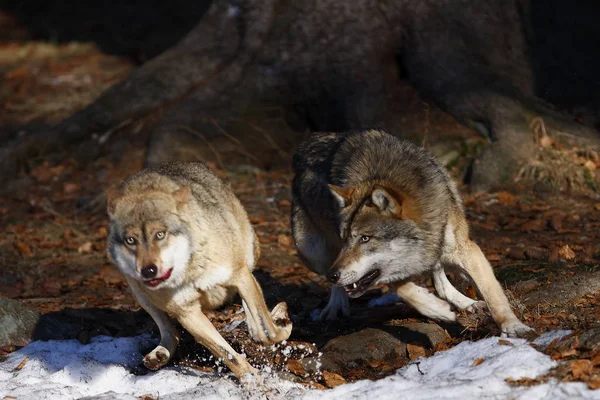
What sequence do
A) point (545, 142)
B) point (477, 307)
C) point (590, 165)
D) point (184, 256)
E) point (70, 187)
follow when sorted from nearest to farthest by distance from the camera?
point (184, 256)
point (477, 307)
point (590, 165)
point (545, 142)
point (70, 187)

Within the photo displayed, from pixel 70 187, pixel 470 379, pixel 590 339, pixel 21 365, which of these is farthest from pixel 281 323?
Answer: pixel 70 187

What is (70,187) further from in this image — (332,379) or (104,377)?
(332,379)

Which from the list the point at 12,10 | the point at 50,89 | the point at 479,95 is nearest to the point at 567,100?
the point at 479,95

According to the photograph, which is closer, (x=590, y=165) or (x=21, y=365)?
(x=21, y=365)

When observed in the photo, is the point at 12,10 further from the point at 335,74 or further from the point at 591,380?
the point at 591,380

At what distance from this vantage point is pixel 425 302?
660 cm

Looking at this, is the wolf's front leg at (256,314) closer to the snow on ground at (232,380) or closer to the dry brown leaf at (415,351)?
the snow on ground at (232,380)

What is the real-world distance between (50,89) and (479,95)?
11243mm

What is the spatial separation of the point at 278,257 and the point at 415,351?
3309mm

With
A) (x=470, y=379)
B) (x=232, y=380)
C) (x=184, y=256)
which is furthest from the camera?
(x=232, y=380)

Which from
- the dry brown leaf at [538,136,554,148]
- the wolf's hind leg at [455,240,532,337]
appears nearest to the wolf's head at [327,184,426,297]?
the wolf's hind leg at [455,240,532,337]

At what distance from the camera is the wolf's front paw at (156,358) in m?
6.42

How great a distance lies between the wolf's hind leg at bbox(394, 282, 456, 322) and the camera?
6562 millimetres

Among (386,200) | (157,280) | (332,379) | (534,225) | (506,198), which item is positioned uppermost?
(386,200)
